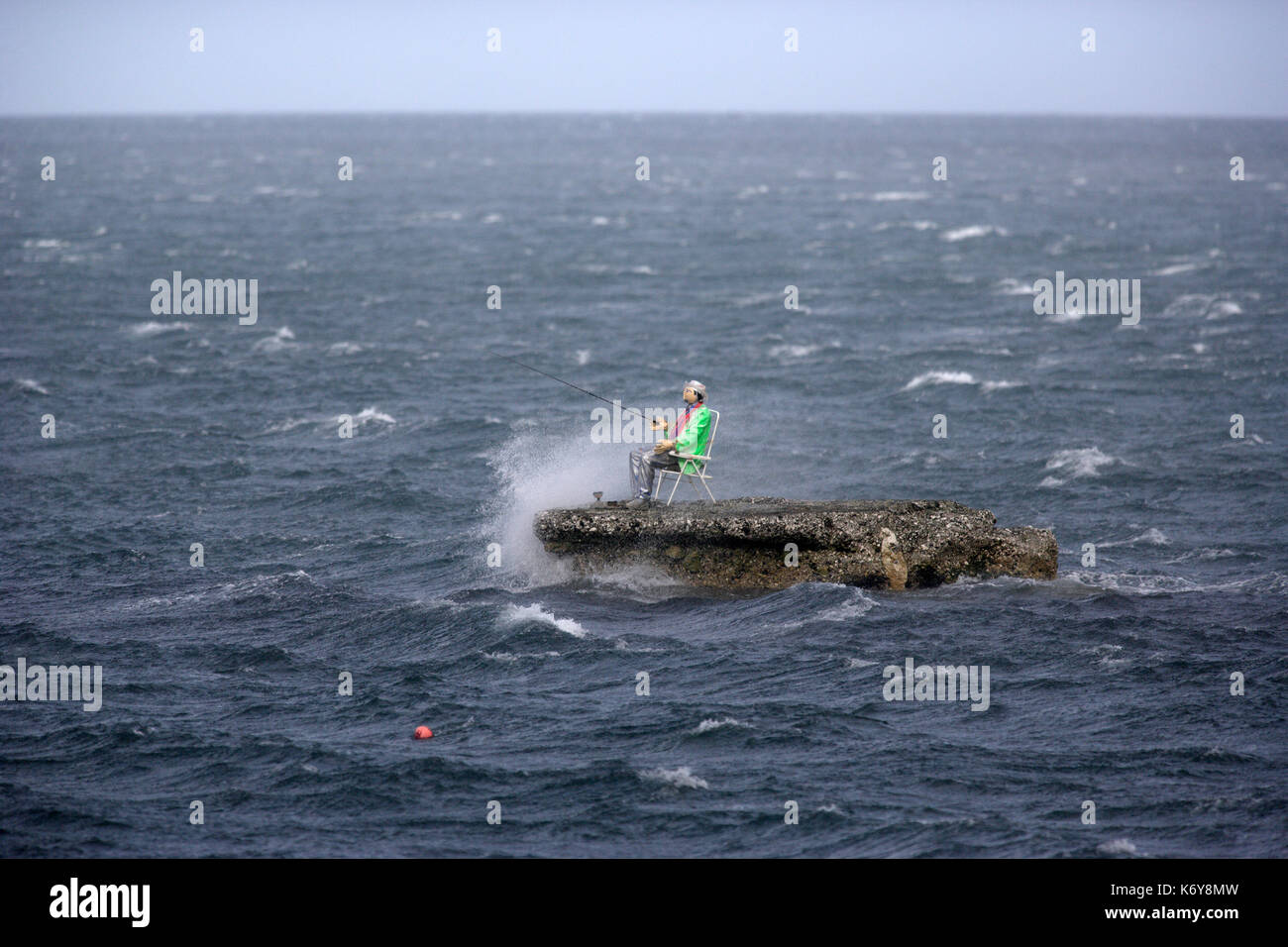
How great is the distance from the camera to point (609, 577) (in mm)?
25359

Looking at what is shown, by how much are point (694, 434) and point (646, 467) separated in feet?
3.98

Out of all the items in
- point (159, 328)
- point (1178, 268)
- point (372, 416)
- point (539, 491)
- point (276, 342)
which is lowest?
point (539, 491)

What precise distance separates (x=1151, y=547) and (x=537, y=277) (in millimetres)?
43156

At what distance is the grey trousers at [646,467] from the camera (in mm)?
25250

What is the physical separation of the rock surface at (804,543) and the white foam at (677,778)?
6136mm

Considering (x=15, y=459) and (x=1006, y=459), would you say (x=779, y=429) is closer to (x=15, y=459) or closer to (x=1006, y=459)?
(x=1006, y=459)

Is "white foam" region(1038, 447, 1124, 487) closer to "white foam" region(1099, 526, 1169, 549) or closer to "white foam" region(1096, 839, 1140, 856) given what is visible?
"white foam" region(1099, 526, 1169, 549)

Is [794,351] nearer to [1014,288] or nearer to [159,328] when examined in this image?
[1014,288]

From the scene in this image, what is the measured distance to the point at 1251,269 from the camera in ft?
213

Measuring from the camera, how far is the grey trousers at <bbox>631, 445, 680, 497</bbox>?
2525cm

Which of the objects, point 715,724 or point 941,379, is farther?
point 941,379

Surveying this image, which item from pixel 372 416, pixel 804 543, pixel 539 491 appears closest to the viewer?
pixel 804 543

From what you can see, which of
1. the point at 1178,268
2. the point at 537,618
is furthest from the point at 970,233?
the point at 537,618

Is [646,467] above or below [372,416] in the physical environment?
above
